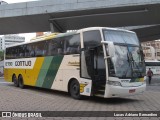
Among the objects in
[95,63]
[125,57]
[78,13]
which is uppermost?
[78,13]

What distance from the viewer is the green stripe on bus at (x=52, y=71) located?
17169mm

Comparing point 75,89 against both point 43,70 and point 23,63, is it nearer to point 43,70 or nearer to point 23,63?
point 43,70

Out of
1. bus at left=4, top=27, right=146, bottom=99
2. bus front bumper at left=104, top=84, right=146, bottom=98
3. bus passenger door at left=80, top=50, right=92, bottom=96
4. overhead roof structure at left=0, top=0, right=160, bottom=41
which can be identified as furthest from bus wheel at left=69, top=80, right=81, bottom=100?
overhead roof structure at left=0, top=0, right=160, bottom=41

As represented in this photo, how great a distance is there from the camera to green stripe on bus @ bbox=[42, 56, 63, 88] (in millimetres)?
17169

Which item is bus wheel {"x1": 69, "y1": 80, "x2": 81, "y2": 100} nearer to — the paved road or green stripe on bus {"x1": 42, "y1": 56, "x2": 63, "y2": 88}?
the paved road

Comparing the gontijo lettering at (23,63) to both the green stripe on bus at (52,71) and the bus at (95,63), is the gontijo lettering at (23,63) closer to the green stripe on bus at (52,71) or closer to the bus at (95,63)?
the bus at (95,63)

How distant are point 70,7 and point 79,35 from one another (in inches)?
692

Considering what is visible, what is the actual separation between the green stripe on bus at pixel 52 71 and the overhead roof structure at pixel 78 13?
14846mm

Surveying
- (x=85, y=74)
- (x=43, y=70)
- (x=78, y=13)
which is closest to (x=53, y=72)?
(x=43, y=70)

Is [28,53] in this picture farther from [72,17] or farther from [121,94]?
[72,17]

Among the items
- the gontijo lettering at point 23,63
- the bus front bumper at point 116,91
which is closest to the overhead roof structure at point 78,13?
the gontijo lettering at point 23,63

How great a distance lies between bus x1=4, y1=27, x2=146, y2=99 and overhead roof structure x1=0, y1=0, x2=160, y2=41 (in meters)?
14.1

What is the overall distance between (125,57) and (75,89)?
311 cm

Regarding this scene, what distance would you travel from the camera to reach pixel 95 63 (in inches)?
563
